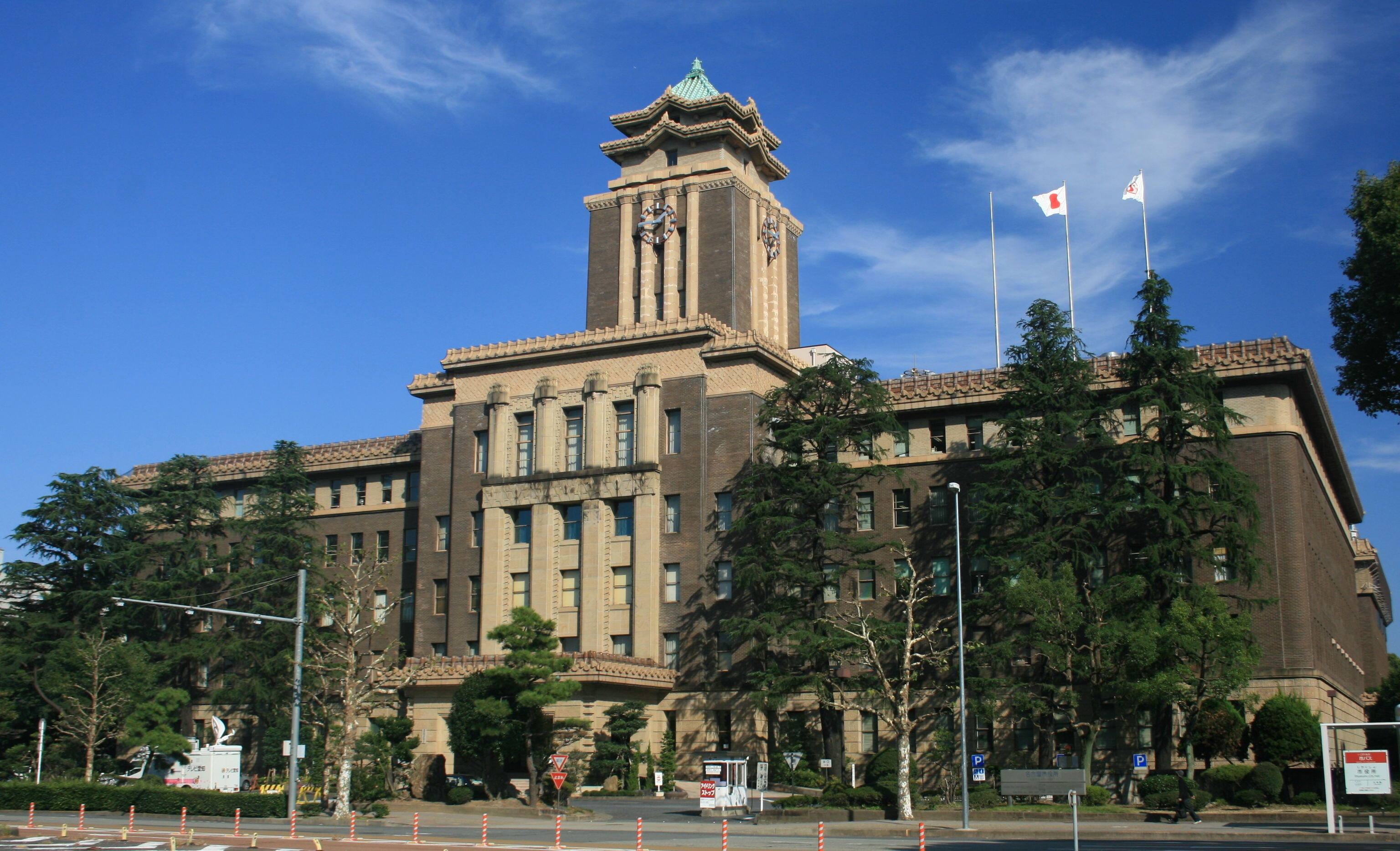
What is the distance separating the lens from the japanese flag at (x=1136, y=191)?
67125mm

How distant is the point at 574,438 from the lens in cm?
7250

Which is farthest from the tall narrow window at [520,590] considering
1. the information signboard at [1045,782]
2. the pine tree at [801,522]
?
the information signboard at [1045,782]

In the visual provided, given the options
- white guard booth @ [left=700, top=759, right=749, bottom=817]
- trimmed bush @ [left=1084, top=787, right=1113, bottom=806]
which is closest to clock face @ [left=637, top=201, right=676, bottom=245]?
white guard booth @ [left=700, top=759, right=749, bottom=817]

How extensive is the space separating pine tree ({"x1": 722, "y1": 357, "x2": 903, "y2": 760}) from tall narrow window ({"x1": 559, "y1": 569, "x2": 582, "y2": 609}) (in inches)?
348

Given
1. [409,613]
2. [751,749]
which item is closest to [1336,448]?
[751,749]

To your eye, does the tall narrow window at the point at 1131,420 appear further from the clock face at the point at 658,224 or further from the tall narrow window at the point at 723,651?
the clock face at the point at 658,224

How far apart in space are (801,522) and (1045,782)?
34.5m

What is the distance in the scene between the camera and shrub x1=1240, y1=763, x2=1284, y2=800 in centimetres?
5000

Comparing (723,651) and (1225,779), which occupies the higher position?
(723,651)

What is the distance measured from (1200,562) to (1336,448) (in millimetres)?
20621

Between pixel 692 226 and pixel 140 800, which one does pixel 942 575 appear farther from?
pixel 140 800

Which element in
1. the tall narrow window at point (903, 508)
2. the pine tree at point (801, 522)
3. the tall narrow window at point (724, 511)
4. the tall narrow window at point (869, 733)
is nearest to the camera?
the pine tree at point (801, 522)

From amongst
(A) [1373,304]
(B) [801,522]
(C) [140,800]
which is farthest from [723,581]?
(A) [1373,304]

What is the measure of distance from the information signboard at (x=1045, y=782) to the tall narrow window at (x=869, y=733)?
36233mm
